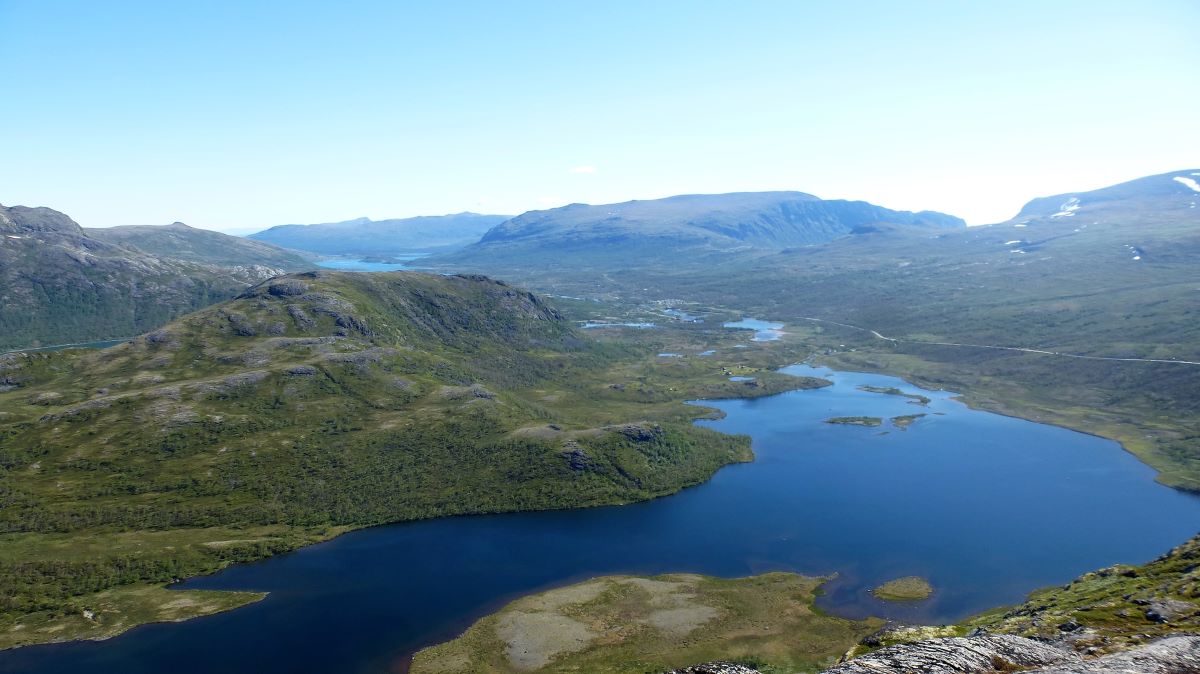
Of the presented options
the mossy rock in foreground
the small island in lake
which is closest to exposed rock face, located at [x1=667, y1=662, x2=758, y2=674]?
the mossy rock in foreground

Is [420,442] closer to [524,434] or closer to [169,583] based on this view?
[524,434]

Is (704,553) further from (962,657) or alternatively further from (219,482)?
(219,482)

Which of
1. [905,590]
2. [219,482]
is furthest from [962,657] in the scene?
[219,482]

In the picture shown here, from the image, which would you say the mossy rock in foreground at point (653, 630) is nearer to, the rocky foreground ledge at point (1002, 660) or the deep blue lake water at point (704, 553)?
the deep blue lake water at point (704, 553)

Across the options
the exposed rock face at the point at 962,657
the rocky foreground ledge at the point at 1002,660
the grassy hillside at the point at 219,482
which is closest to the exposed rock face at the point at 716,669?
the rocky foreground ledge at the point at 1002,660

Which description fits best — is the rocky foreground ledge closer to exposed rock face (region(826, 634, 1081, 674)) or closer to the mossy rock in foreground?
exposed rock face (region(826, 634, 1081, 674))

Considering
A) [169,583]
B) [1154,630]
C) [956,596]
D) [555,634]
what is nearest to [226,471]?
[169,583]
